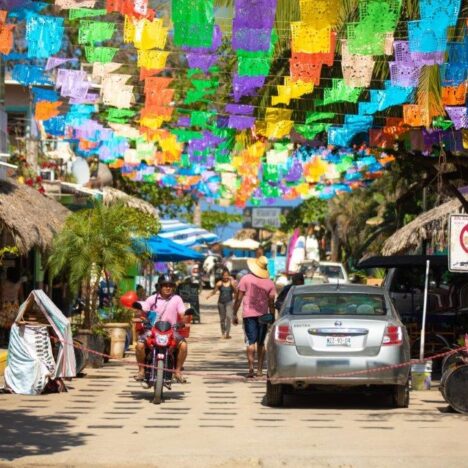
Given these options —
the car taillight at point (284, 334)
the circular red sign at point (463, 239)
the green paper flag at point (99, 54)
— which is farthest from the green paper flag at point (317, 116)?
the car taillight at point (284, 334)

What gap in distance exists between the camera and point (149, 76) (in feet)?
70.6

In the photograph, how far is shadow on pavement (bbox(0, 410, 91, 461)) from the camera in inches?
460

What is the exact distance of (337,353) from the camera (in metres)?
15.4

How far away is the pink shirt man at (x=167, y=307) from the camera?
17.1m

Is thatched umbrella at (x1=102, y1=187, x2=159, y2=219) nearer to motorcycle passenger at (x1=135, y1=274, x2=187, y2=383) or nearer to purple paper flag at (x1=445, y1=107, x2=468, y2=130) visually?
purple paper flag at (x1=445, y1=107, x2=468, y2=130)

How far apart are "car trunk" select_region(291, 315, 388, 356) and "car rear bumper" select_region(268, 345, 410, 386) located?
8cm

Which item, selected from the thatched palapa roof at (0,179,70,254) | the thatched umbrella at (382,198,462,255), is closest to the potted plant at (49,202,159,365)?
the thatched palapa roof at (0,179,70,254)

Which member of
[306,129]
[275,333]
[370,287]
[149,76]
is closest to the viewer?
[275,333]

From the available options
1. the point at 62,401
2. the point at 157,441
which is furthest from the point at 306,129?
the point at 157,441

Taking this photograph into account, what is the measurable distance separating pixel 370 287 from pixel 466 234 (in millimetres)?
1460

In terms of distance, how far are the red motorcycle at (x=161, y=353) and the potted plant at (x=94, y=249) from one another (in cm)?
598

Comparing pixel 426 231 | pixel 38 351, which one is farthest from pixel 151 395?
pixel 426 231

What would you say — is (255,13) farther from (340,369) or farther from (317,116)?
(317,116)

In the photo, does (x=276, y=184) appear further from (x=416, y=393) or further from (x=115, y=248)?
(x=416, y=393)
